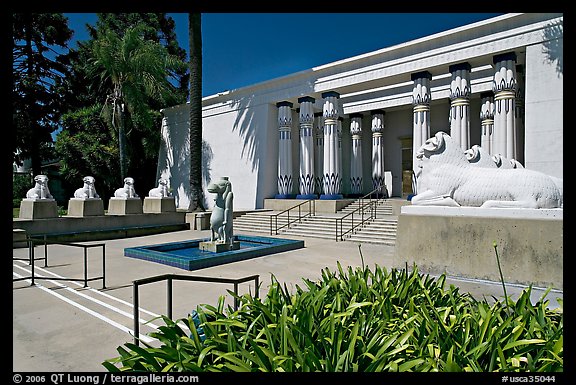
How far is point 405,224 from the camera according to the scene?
6660 millimetres

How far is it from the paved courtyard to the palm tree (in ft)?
44.4

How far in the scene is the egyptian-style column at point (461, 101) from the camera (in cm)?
1416

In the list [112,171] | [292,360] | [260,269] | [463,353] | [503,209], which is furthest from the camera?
[112,171]

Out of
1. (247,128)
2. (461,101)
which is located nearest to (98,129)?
(247,128)

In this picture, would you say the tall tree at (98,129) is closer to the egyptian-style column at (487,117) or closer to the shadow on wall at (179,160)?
the shadow on wall at (179,160)

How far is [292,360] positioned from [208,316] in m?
1.30

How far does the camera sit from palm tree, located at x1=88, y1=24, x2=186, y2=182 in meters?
20.3

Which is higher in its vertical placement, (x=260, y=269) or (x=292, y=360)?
(x=292, y=360)

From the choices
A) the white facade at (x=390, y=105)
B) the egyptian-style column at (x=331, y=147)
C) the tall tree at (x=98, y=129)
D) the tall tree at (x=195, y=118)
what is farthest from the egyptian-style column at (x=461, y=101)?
the tall tree at (x=98, y=129)

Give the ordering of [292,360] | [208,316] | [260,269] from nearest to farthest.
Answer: [292,360], [208,316], [260,269]

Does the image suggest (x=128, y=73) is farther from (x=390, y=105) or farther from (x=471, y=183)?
(x=471, y=183)

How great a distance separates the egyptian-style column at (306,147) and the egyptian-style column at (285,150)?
882 millimetres
